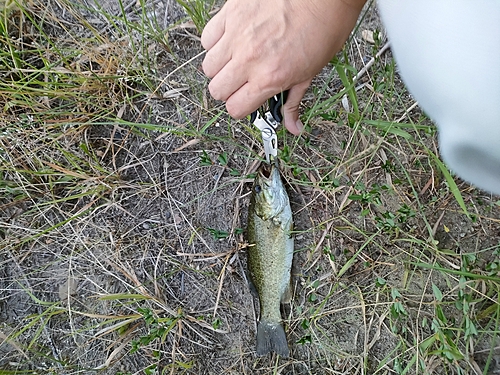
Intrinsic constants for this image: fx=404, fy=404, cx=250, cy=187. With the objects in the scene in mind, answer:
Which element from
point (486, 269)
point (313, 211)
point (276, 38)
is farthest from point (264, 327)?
point (276, 38)

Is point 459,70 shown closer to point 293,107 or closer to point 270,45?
point 270,45

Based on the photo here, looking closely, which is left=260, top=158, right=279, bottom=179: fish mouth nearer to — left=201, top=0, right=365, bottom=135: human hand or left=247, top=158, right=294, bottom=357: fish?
left=247, top=158, right=294, bottom=357: fish

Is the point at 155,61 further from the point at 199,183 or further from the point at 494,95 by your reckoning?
the point at 494,95

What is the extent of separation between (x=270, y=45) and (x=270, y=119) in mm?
382

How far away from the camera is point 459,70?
83cm

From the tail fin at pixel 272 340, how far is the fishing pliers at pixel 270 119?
860mm

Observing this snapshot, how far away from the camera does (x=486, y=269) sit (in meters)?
1.81

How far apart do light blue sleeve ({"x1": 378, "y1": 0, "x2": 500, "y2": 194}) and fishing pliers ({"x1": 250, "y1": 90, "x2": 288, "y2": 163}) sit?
66 cm

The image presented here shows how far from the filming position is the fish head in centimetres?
194

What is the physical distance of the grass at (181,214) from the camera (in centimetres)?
197

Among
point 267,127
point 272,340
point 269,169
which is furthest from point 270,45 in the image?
point 272,340

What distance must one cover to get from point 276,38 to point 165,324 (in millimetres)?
1481

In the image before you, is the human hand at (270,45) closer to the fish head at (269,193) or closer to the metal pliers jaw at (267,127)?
the metal pliers jaw at (267,127)

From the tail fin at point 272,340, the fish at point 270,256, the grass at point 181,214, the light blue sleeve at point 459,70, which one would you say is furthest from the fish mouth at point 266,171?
the light blue sleeve at point 459,70
